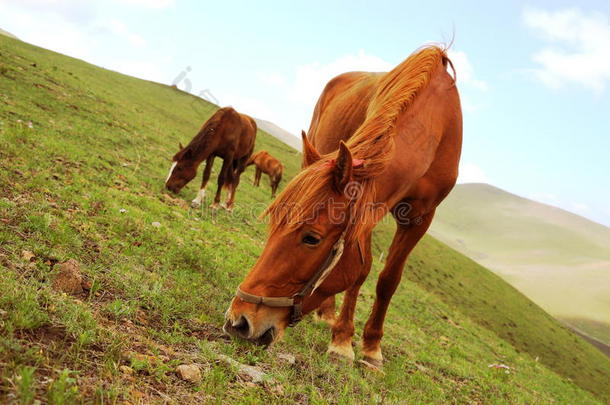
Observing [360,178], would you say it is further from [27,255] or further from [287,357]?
[27,255]

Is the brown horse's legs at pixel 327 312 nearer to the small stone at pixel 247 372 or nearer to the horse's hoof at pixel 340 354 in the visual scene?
the horse's hoof at pixel 340 354

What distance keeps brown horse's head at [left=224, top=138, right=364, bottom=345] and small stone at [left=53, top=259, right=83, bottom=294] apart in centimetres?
136

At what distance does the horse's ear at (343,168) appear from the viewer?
2918 millimetres

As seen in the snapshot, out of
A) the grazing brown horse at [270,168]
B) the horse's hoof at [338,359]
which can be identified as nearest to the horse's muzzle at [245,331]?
the horse's hoof at [338,359]

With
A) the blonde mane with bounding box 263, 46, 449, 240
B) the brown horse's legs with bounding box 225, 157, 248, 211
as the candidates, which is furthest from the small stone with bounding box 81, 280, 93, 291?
the brown horse's legs with bounding box 225, 157, 248, 211

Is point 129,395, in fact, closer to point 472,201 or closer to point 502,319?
point 502,319

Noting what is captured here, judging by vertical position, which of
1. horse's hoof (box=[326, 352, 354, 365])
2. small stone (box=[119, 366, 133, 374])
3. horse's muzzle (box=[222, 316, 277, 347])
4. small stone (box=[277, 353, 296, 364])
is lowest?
horse's hoof (box=[326, 352, 354, 365])

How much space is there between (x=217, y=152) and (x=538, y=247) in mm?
102640

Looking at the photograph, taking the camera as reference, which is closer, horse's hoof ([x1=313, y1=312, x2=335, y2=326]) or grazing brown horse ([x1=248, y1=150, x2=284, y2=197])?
horse's hoof ([x1=313, y1=312, x2=335, y2=326])

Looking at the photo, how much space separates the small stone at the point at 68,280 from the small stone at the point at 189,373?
49.7 inches

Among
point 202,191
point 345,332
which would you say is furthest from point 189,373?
point 202,191

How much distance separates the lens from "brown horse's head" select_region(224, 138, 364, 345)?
2951 mm

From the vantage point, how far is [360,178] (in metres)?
3.15

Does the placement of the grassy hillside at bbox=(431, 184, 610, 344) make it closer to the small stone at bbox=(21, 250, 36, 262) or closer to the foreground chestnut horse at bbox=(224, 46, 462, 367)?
the foreground chestnut horse at bbox=(224, 46, 462, 367)
